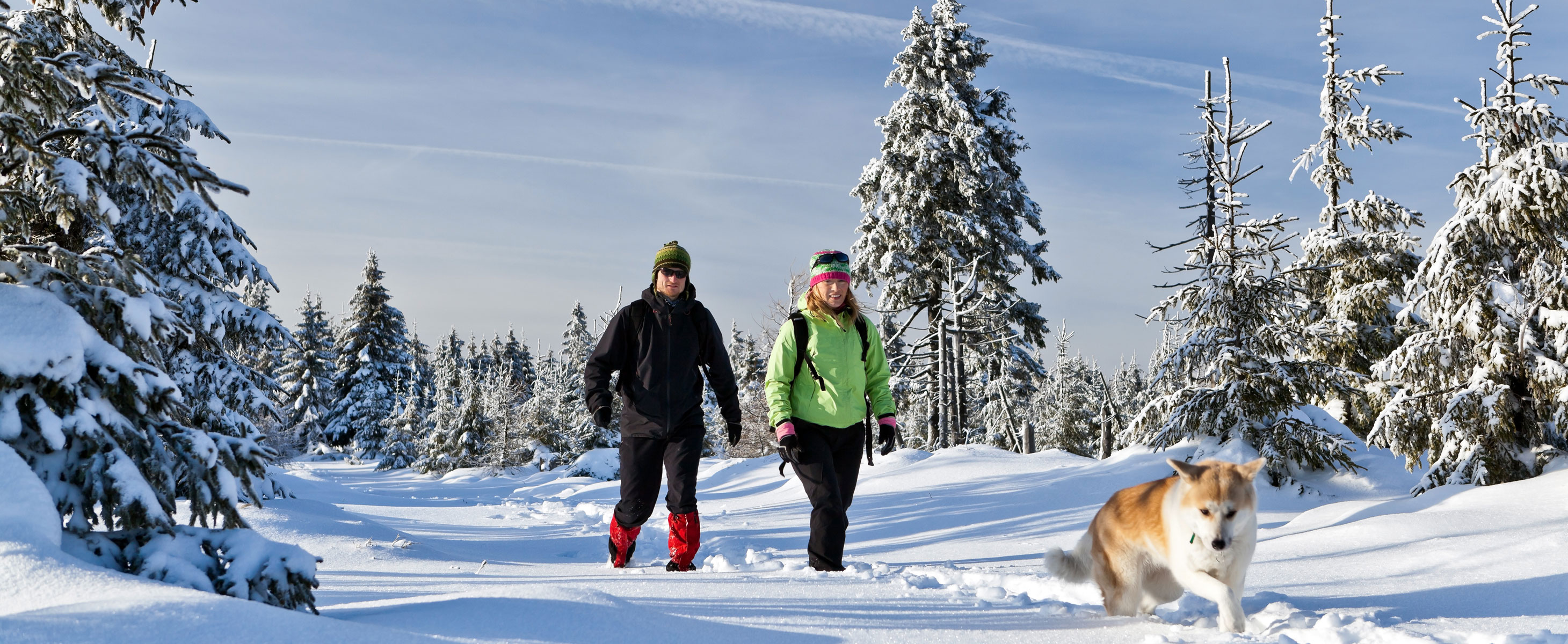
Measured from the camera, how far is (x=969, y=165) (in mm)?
20891

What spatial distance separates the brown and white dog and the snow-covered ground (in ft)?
0.46

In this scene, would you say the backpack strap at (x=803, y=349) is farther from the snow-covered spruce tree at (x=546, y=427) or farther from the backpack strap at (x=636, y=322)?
the snow-covered spruce tree at (x=546, y=427)

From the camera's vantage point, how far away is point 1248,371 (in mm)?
10969

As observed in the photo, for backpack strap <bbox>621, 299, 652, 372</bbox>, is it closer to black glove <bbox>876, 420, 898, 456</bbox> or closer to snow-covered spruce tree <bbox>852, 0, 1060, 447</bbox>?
black glove <bbox>876, 420, 898, 456</bbox>

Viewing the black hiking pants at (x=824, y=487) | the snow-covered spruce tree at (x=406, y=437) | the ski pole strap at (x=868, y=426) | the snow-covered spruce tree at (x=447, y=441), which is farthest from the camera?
the snow-covered spruce tree at (x=406, y=437)

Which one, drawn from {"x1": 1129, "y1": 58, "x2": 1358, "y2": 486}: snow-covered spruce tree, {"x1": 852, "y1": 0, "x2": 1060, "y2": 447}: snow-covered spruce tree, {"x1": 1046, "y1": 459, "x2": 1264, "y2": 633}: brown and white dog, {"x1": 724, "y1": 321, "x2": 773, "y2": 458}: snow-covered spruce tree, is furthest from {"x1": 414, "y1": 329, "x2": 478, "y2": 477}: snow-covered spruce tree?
{"x1": 1046, "y1": 459, "x2": 1264, "y2": 633}: brown and white dog

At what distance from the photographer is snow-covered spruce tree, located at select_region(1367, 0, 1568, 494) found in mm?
8508

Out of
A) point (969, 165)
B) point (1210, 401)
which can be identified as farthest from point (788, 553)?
point (969, 165)

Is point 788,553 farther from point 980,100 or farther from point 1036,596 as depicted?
point 980,100

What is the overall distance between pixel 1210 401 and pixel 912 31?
529 inches

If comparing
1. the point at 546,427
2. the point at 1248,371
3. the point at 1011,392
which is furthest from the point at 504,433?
the point at 1248,371

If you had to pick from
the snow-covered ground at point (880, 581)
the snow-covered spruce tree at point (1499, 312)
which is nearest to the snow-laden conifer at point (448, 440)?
the snow-covered ground at point (880, 581)

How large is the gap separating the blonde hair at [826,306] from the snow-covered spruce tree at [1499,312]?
24.1 feet

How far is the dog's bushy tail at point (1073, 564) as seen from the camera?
171 inches
